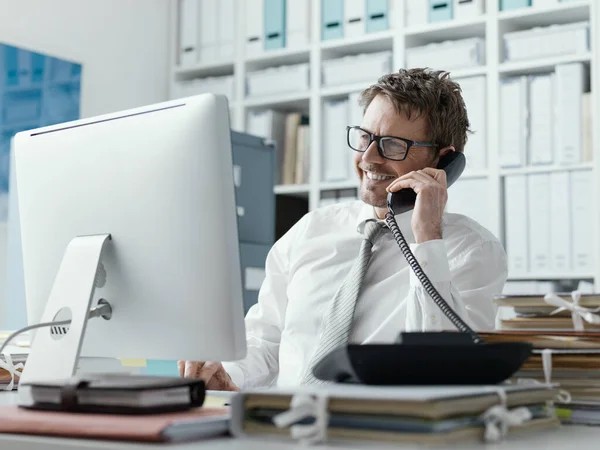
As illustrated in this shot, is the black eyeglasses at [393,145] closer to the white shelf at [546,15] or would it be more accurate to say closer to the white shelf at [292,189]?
the white shelf at [546,15]

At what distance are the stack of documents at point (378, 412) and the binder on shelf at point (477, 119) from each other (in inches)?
99.1

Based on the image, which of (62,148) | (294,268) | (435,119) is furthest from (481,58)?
(62,148)

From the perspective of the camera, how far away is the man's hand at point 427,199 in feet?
5.61

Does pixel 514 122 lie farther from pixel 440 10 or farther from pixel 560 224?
pixel 440 10

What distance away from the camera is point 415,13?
11.8 feet

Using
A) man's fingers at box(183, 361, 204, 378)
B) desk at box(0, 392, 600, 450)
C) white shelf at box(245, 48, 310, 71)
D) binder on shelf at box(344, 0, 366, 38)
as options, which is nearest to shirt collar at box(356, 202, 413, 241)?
man's fingers at box(183, 361, 204, 378)

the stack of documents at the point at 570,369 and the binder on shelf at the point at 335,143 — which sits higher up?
the binder on shelf at the point at 335,143

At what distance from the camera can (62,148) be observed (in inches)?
50.1

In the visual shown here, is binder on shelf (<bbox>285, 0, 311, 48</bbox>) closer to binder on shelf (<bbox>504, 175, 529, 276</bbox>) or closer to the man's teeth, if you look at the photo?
binder on shelf (<bbox>504, 175, 529, 276</bbox>)

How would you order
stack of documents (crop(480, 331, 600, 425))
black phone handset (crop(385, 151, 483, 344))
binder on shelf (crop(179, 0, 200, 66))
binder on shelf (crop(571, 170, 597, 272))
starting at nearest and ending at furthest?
stack of documents (crop(480, 331, 600, 425)) < black phone handset (crop(385, 151, 483, 344)) < binder on shelf (crop(571, 170, 597, 272)) < binder on shelf (crop(179, 0, 200, 66))

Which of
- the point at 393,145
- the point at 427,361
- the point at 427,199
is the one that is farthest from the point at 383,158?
the point at 427,361

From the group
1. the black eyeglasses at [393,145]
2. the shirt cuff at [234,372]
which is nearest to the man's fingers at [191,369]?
the shirt cuff at [234,372]

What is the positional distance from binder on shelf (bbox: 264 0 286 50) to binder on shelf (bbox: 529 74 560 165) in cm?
126

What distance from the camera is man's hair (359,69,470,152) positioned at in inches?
78.0
